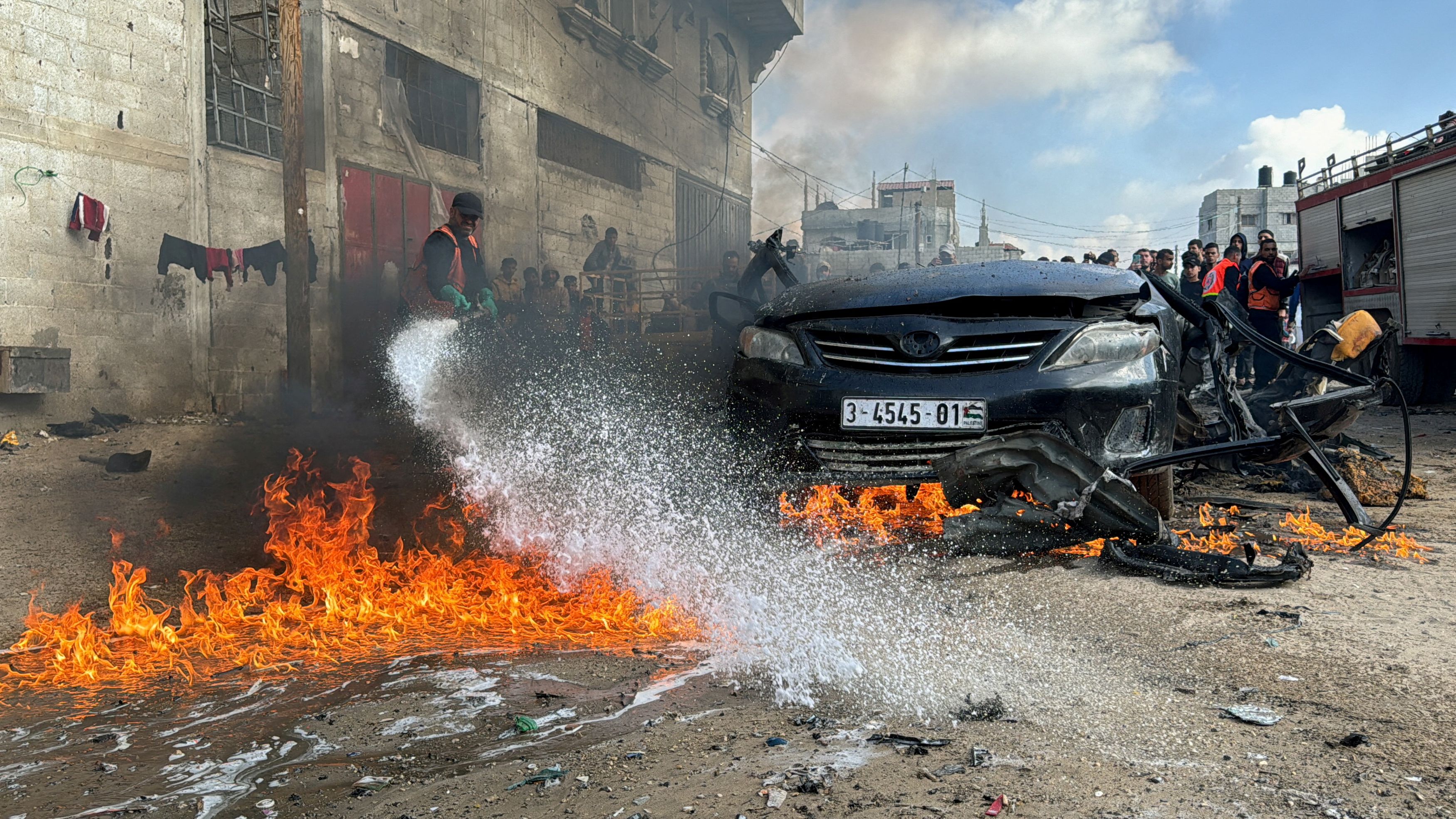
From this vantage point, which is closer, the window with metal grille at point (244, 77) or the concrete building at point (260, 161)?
the concrete building at point (260, 161)

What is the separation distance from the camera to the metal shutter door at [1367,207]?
1291 centimetres

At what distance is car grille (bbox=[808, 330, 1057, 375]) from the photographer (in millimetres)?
3633

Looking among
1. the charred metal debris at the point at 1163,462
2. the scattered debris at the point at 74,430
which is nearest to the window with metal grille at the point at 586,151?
the scattered debris at the point at 74,430

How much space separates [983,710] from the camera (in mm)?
2562

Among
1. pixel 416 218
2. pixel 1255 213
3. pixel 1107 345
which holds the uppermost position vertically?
pixel 1255 213

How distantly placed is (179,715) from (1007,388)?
3075mm

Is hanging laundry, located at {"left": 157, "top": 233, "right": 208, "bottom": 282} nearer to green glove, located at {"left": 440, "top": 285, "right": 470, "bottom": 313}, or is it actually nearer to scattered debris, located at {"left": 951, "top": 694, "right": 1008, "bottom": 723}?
green glove, located at {"left": 440, "top": 285, "right": 470, "bottom": 313}

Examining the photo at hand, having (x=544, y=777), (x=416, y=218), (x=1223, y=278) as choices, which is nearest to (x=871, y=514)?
(x=544, y=777)

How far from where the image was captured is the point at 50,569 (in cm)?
491

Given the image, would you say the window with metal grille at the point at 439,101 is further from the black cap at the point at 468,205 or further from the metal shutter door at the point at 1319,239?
the metal shutter door at the point at 1319,239

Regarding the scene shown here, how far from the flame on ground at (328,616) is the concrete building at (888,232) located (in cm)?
5612

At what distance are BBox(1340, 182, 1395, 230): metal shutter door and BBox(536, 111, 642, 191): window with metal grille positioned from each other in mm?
13206

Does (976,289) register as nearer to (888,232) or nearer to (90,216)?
(90,216)

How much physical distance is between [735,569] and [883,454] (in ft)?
2.69
